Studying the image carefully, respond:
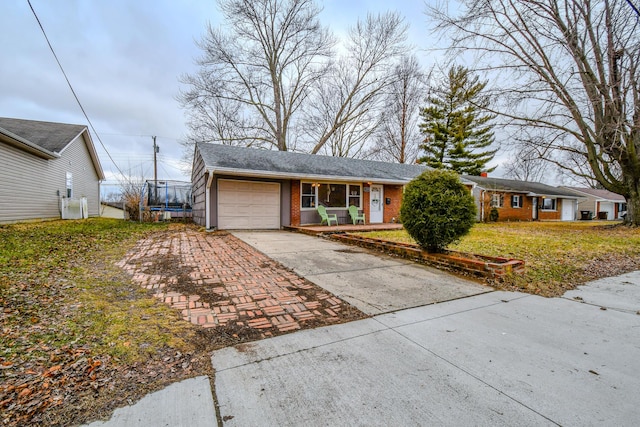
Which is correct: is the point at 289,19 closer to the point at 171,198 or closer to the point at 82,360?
the point at 171,198

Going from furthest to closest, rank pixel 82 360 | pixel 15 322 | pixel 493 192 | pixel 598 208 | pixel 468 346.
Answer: pixel 598 208
pixel 493 192
pixel 15 322
pixel 468 346
pixel 82 360

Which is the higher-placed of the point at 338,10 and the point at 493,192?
the point at 338,10

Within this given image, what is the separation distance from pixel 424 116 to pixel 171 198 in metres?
24.3

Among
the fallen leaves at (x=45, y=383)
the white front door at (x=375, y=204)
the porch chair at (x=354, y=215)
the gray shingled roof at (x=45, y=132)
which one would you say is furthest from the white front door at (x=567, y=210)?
the gray shingled roof at (x=45, y=132)

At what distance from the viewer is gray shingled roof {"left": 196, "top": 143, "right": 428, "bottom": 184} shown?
33.6ft

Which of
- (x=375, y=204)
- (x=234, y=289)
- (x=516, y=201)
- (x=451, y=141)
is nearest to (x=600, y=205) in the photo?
(x=516, y=201)

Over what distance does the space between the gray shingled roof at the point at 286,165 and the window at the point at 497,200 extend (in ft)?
31.2

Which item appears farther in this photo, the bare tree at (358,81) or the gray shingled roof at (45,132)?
the bare tree at (358,81)

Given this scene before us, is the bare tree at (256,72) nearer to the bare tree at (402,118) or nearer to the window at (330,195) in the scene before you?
the bare tree at (402,118)

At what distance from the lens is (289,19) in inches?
776

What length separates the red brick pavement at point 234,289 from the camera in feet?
9.76

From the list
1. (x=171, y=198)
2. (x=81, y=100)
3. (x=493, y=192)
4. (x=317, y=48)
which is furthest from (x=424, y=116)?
(x=81, y=100)

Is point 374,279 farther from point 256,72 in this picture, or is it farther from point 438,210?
point 256,72

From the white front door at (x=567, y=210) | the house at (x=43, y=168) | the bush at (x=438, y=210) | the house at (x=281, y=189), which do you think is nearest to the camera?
the bush at (x=438, y=210)
